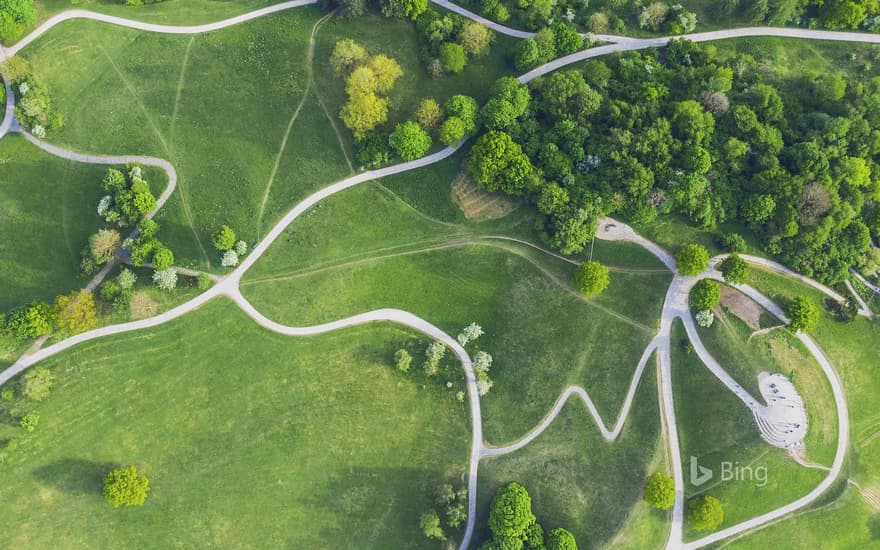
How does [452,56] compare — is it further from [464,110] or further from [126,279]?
[126,279]

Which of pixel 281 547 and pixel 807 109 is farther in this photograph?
pixel 807 109

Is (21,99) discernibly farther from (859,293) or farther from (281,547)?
(859,293)

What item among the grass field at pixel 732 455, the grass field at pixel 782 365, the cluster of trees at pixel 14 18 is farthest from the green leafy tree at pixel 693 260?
the cluster of trees at pixel 14 18

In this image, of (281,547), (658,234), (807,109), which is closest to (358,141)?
(658,234)

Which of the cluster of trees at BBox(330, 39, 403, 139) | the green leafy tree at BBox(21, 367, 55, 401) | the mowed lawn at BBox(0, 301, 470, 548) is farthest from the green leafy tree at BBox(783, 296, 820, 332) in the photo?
the green leafy tree at BBox(21, 367, 55, 401)

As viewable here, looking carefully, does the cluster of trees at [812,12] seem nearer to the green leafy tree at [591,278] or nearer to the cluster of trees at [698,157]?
the cluster of trees at [698,157]

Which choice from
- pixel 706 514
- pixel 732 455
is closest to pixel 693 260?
pixel 732 455

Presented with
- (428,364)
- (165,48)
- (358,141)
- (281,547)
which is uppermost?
(165,48)
